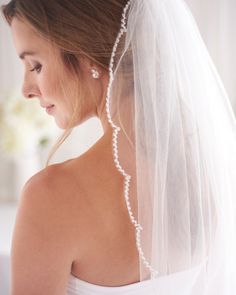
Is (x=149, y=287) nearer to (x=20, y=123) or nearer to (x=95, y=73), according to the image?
(x=95, y=73)

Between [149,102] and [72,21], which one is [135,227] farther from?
[72,21]

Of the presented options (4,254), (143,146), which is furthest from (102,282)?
(4,254)

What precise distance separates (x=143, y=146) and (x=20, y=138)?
1.16 meters

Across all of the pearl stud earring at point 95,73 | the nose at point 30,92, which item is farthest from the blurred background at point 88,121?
the pearl stud earring at point 95,73

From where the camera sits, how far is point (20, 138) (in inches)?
73.2

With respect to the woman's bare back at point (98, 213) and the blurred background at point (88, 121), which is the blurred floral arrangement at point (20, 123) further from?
the woman's bare back at point (98, 213)

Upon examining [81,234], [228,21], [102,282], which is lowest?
[102,282]

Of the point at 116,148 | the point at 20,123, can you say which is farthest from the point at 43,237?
the point at 20,123

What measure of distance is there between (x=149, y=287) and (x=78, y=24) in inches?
20.0

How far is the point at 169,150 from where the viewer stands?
2.70 ft

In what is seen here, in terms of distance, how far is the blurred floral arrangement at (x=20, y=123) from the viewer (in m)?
1.83

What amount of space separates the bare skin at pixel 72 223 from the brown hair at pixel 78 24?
26mm

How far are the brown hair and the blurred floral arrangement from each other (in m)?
1.06

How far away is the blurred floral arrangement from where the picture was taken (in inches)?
72.2
